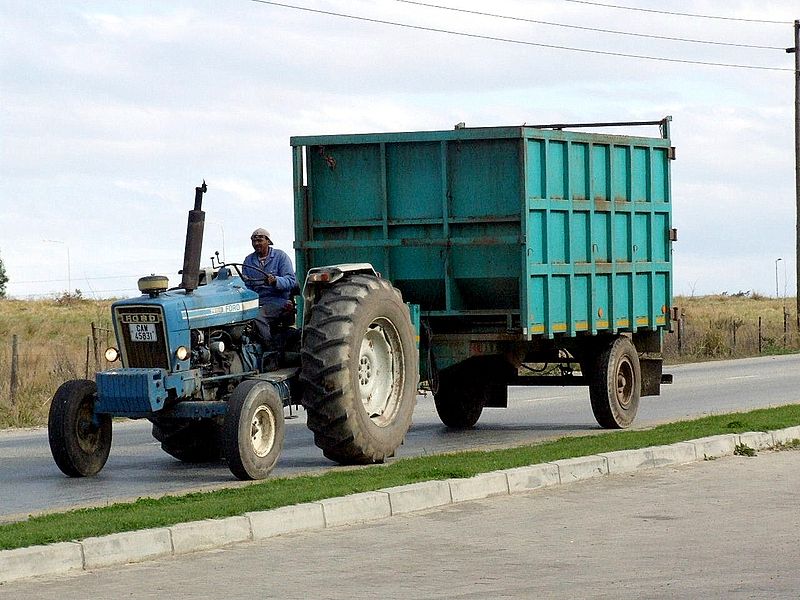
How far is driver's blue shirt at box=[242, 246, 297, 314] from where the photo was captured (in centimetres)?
1423

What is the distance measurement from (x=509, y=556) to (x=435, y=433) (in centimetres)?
868

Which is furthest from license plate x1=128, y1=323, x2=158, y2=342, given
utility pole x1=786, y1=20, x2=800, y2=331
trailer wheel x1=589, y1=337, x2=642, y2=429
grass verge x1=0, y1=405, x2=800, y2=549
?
utility pole x1=786, y1=20, x2=800, y2=331

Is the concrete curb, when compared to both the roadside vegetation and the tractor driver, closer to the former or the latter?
the tractor driver

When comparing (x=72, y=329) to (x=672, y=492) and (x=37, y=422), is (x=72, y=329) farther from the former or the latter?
(x=672, y=492)

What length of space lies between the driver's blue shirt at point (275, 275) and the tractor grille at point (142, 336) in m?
1.55

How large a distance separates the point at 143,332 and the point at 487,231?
166 inches

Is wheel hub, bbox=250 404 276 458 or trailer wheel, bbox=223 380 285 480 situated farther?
wheel hub, bbox=250 404 276 458

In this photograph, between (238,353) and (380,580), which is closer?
(380,580)

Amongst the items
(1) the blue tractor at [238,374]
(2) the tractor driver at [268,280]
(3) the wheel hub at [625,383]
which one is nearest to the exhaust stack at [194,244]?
(1) the blue tractor at [238,374]

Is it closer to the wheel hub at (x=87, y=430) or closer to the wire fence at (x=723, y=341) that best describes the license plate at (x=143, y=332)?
the wheel hub at (x=87, y=430)

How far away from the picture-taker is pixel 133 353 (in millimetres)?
13008

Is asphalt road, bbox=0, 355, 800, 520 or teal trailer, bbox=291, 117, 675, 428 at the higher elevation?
teal trailer, bbox=291, 117, 675, 428

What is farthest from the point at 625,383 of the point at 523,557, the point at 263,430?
the point at 523,557

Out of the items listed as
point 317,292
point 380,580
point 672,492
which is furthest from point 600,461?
point 380,580
